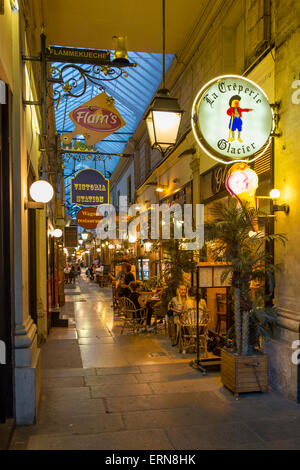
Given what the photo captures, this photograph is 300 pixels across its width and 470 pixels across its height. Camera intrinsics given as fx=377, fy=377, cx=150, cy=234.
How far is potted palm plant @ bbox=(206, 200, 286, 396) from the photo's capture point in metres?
5.44

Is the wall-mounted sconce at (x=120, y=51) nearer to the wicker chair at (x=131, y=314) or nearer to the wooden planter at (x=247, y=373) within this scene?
the wooden planter at (x=247, y=373)

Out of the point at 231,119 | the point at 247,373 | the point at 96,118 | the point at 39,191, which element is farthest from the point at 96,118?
the point at 247,373

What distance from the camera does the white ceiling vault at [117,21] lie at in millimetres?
9203

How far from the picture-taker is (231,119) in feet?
18.5

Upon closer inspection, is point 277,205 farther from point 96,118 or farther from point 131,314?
point 131,314

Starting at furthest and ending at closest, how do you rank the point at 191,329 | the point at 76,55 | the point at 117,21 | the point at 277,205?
the point at 117,21
the point at 191,329
the point at 76,55
the point at 277,205

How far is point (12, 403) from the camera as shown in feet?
14.6

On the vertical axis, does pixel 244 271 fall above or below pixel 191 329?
above

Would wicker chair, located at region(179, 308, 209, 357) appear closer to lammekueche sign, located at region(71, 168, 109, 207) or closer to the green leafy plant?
the green leafy plant

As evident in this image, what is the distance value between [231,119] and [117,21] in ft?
19.7

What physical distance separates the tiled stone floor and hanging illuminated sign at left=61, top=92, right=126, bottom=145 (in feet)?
15.8

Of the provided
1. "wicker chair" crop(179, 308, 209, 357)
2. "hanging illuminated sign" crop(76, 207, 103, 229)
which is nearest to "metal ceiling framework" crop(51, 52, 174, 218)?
"hanging illuminated sign" crop(76, 207, 103, 229)

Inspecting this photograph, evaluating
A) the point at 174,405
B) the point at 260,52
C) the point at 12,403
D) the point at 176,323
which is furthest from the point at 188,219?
the point at 12,403

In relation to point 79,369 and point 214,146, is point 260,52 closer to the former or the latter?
point 214,146
